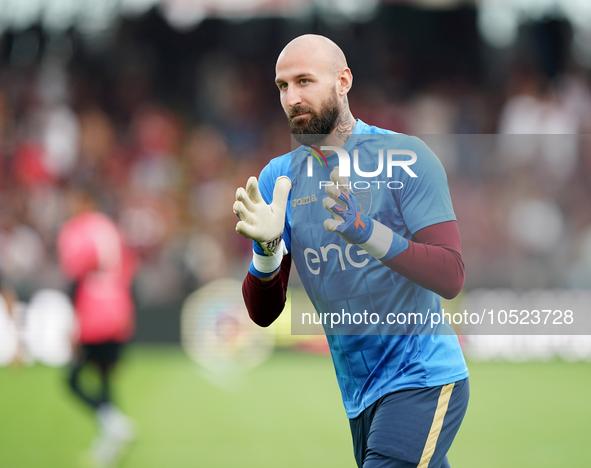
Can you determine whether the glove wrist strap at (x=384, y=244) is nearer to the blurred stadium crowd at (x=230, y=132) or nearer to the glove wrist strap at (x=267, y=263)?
the glove wrist strap at (x=267, y=263)

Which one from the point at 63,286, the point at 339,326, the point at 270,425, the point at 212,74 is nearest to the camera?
the point at 339,326

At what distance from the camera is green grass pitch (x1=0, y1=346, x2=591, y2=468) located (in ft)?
20.0

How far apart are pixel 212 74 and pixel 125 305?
869 centimetres

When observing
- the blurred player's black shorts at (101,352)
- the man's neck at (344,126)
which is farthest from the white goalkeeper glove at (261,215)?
the blurred player's black shorts at (101,352)

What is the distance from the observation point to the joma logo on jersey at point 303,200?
2.96 m

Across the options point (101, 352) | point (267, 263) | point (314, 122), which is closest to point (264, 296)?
point (267, 263)

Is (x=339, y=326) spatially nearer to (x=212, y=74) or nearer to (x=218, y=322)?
(x=218, y=322)

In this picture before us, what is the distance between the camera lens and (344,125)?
2.96 m

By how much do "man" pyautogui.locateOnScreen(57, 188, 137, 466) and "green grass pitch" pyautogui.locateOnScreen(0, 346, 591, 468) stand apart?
349 millimetres

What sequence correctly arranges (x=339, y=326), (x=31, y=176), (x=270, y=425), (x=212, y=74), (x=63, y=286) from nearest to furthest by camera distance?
(x=339, y=326)
(x=270, y=425)
(x=63, y=286)
(x=31, y=176)
(x=212, y=74)

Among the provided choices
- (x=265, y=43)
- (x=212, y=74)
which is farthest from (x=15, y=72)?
(x=265, y=43)

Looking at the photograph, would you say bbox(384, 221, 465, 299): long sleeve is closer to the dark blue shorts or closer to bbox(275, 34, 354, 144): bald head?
the dark blue shorts

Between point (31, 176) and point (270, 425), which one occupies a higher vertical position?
point (31, 176)

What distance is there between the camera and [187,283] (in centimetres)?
1056
